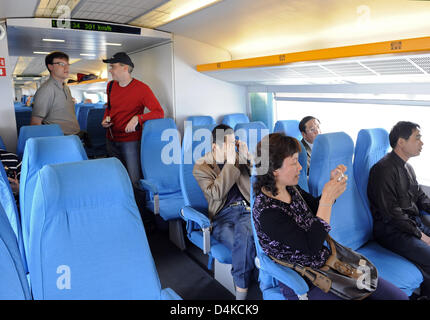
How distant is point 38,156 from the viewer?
2189mm

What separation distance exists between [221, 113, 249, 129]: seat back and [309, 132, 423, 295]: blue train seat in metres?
3.54

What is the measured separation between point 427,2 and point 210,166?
2343mm

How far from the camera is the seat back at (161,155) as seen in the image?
3.98 m

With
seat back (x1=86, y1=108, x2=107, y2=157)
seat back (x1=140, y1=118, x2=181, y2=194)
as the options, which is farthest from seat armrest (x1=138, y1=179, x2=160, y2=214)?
seat back (x1=86, y1=108, x2=107, y2=157)

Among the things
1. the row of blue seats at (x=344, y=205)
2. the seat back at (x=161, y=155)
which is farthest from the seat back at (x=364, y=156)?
the seat back at (x=161, y=155)

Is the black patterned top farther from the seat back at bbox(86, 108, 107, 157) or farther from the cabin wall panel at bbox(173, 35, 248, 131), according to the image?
the seat back at bbox(86, 108, 107, 157)

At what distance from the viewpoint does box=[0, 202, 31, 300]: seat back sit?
1.23 metres

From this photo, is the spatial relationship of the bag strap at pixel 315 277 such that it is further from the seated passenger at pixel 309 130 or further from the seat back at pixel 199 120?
the seat back at pixel 199 120

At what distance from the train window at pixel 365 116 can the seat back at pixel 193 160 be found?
2204 millimetres

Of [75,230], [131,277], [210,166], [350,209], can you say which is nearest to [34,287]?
[75,230]

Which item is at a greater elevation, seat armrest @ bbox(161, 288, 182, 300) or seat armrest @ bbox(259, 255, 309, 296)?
seat armrest @ bbox(161, 288, 182, 300)

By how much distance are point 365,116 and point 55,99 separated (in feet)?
12.5

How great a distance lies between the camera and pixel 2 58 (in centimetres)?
403

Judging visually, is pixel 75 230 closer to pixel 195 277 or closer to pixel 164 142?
pixel 195 277
